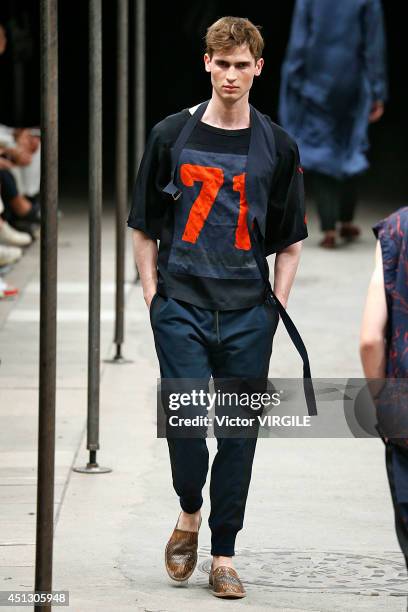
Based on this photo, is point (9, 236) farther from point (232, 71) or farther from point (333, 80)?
point (232, 71)

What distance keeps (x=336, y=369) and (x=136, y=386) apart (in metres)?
1.21

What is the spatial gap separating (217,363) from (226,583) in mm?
703

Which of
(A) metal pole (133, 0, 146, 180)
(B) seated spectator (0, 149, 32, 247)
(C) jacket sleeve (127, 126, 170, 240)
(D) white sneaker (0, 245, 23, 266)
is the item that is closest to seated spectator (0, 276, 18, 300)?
(D) white sneaker (0, 245, 23, 266)

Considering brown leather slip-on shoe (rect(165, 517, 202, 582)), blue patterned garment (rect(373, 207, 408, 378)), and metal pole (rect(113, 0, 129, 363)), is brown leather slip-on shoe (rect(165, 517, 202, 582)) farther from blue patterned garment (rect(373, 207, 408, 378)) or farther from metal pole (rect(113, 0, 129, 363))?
metal pole (rect(113, 0, 129, 363))

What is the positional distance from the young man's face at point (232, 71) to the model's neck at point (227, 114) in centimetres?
6

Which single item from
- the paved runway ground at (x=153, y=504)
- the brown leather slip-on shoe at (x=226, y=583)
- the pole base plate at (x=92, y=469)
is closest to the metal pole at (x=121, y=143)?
the paved runway ground at (x=153, y=504)

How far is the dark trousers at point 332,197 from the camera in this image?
13.8 metres

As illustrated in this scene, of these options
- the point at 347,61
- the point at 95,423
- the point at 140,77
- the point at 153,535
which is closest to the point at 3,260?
the point at 140,77

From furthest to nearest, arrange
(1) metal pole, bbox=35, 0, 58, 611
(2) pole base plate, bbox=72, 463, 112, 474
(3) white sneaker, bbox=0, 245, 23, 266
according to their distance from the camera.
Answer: (3) white sneaker, bbox=0, 245, 23, 266, (2) pole base plate, bbox=72, 463, 112, 474, (1) metal pole, bbox=35, 0, 58, 611

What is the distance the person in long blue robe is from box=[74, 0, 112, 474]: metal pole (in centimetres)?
658

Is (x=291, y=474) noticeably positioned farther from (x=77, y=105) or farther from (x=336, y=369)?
(x=77, y=105)

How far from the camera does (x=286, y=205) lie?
5.49 m

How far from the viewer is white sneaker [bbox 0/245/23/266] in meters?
12.4

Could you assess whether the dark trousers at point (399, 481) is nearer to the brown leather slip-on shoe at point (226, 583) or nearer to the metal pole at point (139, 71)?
the brown leather slip-on shoe at point (226, 583)
